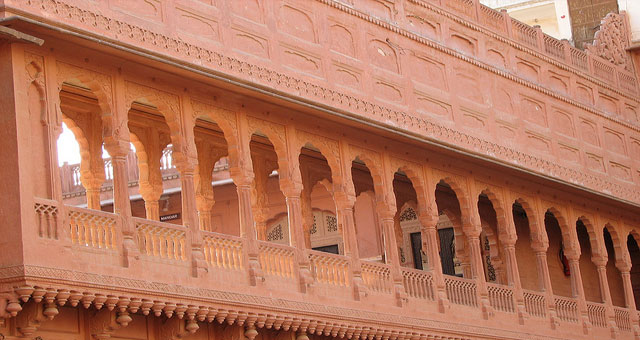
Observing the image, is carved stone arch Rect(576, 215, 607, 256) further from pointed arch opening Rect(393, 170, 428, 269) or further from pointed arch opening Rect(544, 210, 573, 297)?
pointed arch opening Rect(393, 170, 428, 269)

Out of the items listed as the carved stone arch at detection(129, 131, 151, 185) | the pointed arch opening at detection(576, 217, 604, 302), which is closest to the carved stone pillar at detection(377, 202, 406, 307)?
the carved stone arch at detection(129, 131, 151, 185)

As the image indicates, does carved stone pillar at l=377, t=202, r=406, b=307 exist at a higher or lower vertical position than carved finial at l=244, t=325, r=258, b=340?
higher

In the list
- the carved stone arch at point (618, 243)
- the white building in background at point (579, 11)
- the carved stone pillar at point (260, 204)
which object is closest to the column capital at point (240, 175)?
the carved stone pillar at point (260, 204)

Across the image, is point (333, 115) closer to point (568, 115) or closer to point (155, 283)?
point (155, 283)

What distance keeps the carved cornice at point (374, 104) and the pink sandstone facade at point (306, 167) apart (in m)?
0.03

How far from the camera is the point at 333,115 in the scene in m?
16.5

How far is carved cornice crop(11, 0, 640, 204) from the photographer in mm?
13570

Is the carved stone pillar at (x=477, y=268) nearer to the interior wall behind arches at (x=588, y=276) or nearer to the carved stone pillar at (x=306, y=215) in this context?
the carved stone pillar at (x=306, y=215)

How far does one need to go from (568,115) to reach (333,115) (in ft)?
24.6

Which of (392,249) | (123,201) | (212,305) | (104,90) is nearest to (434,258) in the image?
(392,249)

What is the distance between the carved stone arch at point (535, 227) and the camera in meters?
21.1

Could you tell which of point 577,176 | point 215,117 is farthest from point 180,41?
point 577,176

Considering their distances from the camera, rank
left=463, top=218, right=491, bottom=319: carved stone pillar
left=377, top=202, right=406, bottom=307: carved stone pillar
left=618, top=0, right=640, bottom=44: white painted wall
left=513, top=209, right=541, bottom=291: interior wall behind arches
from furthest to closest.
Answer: left=618, top=0, right=640, bottom=44: white painted wall < left=513, top=209, right=541, bottom=291: interior wall behind arches < left=463, top=218, right=491, bottom=319: carved stone pillar < left=377, top=202, right=406, bottom=307: carved stone pillar

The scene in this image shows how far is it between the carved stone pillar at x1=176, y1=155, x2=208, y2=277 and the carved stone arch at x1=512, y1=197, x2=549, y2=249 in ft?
25.9
